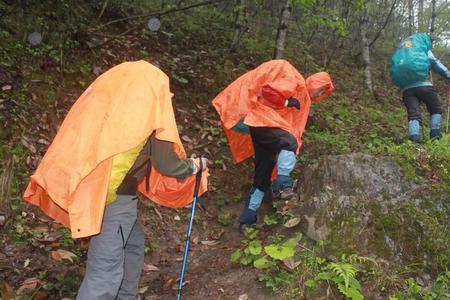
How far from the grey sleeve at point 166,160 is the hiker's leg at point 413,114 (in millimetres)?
4709

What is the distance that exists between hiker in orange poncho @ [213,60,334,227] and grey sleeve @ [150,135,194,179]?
2.00m

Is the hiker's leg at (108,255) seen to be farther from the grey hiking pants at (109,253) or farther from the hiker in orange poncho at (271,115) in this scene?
the hiker in orange poncho at (271,115)

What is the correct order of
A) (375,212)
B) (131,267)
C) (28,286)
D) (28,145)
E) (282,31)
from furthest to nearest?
1. (282,31)
2. (28,145)
3. (375,212)
4. (28,286)
5. (131,267)

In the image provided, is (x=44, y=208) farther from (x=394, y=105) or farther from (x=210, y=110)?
(x=394, y=105)

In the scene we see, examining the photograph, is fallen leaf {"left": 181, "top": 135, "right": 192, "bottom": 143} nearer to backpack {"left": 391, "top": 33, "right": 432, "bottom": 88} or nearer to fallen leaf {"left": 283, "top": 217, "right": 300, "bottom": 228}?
fallen leaf {"left": 283, "top": 217, "right": 300, "bottom": 228}

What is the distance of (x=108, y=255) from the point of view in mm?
3793

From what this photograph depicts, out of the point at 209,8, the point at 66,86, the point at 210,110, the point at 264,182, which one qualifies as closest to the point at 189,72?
the point at 210,110

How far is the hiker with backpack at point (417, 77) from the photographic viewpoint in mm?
7309

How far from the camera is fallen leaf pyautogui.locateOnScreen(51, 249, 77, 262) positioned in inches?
204

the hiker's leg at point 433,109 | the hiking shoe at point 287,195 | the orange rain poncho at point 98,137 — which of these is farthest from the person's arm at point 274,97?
the hiker's leg at point 433,109

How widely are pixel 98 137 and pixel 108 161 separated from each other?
0.67 ft

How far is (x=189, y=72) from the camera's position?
993 centimetres

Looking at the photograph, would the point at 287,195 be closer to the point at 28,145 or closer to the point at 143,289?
the point at 143,289

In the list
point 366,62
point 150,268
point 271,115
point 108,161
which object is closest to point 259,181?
point 271,115
